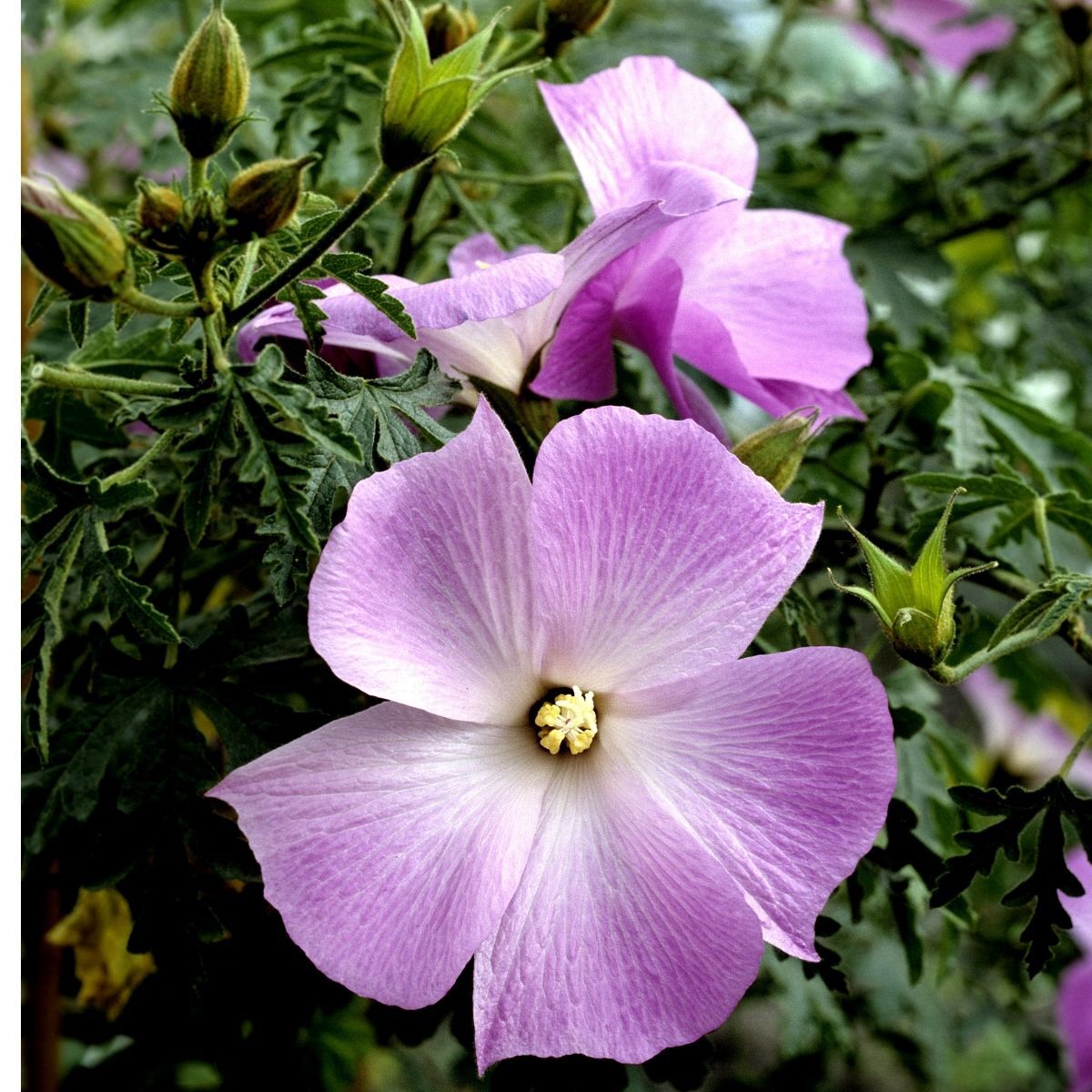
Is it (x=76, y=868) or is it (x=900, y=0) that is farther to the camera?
(x=900, y=0)

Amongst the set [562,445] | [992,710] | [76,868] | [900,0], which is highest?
[562,445]

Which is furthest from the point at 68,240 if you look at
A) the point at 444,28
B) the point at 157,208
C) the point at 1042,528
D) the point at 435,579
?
the point at 1042,528

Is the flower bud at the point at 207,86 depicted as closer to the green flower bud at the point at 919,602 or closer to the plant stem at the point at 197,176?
the plant stem at the point at 197,176

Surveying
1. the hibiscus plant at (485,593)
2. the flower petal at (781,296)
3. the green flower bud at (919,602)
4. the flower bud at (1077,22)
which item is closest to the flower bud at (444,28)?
the hibiscus plant at (485,593)

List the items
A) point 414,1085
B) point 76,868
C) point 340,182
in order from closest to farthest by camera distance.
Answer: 1. point 76,868
2. point 340,182
3. point 414,1085
